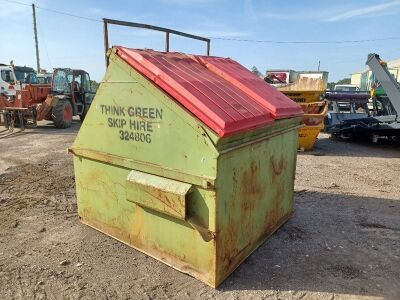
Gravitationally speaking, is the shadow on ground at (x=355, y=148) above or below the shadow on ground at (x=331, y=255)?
above

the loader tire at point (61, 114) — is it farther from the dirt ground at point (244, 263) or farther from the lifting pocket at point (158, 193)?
the lifting pocket at point (158, 193)

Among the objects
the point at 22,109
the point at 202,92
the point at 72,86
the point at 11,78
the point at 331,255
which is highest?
the point at 11,78

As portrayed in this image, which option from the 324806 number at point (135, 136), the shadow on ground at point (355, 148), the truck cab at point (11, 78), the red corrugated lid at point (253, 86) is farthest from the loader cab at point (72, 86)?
the 324806 number at point (135, 136)

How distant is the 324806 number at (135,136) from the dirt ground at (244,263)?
1.12 m

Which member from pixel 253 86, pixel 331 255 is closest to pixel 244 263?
pixel 331 255

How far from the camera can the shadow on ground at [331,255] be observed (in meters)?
2.72

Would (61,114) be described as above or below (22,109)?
below

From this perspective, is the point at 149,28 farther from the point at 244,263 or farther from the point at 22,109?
the point at 22,109

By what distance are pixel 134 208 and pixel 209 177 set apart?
101 centimetres

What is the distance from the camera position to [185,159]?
2570 mm

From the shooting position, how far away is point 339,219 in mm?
4023

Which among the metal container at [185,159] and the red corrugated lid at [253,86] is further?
the red corrugated lid at [253,86]

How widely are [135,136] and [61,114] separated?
31.2ft

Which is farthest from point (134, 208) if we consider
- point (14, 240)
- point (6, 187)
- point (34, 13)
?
point (34, 13)
